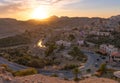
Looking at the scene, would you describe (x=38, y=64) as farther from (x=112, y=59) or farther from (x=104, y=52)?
(x=104, y=52)

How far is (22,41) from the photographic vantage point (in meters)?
97.8

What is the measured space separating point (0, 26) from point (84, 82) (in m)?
143

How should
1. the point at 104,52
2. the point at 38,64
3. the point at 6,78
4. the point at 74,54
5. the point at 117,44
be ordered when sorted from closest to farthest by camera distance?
the point at 6,78 < the point at 38,64 < the point at 74,54 < the point at 104,52 < the point at 117,44

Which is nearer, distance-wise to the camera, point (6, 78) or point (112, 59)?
point (6, 78)

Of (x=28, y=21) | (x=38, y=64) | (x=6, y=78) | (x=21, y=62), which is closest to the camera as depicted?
(x=6, y=78)

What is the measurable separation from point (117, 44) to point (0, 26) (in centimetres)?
9856

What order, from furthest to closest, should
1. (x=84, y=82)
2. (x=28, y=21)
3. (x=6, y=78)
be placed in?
(x=28, y=21)
(x=84, y=82)
(x=6, y=78)

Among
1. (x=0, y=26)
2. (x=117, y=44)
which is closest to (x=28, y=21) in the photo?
(x=0, y=26)

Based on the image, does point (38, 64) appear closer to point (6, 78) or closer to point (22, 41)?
point (6, 78)

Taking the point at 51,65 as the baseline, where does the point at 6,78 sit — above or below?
above

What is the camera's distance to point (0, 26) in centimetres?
15062

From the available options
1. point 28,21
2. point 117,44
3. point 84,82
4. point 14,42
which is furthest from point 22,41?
point 28,21

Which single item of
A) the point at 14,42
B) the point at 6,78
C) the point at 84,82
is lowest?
the point at 14,42

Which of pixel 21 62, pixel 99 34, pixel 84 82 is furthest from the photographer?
pixel 99 34
